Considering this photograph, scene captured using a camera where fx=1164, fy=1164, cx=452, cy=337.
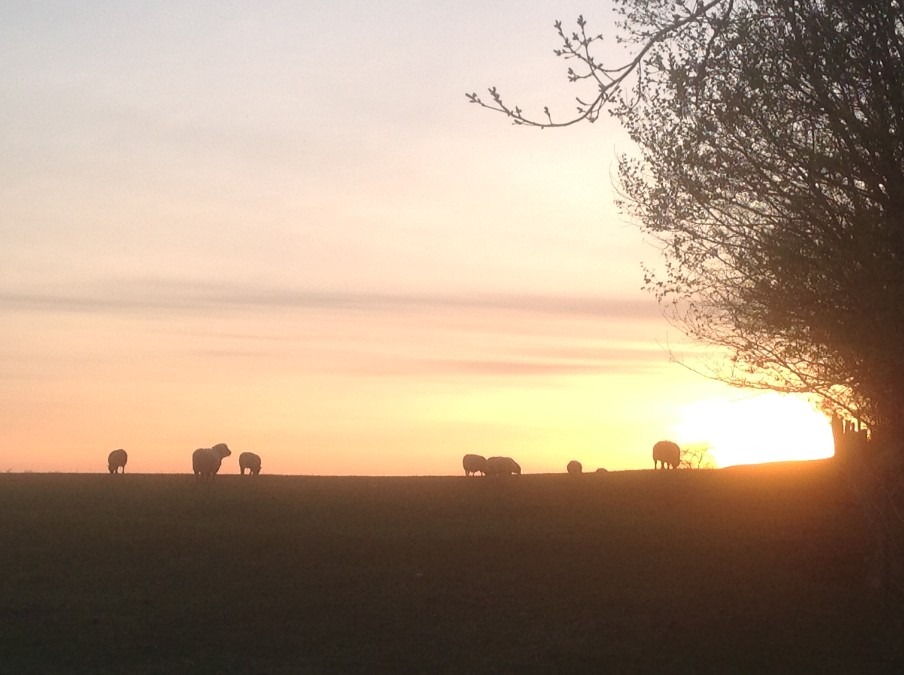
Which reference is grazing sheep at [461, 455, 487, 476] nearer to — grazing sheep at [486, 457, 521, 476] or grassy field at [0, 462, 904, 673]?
grazing sheep at [486, 457, 521, 476]

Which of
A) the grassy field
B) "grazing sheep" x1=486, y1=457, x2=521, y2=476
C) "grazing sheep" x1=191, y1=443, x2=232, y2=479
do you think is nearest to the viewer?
the grassy field

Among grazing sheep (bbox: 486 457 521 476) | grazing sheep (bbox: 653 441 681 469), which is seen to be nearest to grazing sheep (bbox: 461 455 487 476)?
grazing sheep (bbox: 486 457 521 476)

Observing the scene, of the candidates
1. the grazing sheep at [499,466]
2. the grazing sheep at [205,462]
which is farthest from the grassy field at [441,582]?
the grazing sheep at [499,466]

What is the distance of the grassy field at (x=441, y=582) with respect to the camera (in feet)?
71.8

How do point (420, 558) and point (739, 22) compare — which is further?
point (420, 558)

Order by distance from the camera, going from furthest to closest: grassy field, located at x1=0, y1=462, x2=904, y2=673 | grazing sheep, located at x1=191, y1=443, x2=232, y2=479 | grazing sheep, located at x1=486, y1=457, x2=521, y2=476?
grazing sheep, located at x1=486, y1=457, x2=521, y2=476, grazing sheep, located at x1=191, y1=443, x2=232, y2=479, grassy field, located at x1=0, y1=462, x2=904, y2=673

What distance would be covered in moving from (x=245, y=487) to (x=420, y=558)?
515 inches

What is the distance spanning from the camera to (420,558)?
28312 mm

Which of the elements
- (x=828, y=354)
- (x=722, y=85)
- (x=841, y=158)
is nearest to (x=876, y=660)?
(x=828, y=354)

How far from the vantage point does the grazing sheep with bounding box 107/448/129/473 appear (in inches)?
1992

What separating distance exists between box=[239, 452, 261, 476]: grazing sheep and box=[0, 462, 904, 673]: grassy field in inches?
581

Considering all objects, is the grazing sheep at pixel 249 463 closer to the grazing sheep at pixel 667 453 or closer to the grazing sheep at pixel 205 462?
the grazing sheep at pixel 205 462

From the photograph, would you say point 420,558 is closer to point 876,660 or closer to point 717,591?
point 717,591

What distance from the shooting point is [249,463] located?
172 feet
